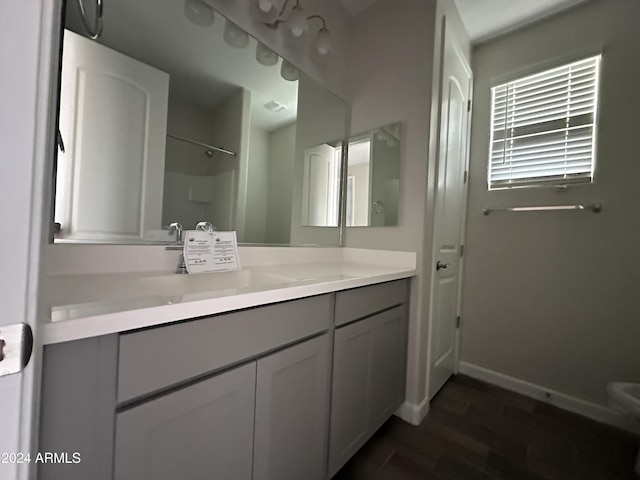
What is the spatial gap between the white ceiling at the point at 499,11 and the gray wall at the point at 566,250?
7 cm

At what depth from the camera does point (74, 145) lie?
0.88 metres

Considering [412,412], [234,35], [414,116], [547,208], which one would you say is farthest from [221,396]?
[547,208]

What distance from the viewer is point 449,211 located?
182 cm

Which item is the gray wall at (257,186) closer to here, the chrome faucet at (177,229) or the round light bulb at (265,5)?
the chrome faucet at (177,229)

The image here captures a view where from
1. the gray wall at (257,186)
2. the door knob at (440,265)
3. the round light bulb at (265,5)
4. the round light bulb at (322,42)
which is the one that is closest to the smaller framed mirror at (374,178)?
the door knob at (440,265)

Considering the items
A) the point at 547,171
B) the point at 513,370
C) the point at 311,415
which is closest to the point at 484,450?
the point at 513,370

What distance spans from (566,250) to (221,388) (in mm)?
2166

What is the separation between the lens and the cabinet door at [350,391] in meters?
1.03

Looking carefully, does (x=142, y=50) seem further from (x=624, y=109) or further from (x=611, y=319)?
(x=611, y=319)

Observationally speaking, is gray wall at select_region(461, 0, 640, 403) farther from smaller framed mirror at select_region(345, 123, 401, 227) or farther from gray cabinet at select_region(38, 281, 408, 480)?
gray cabinet at select_region(38, 281, 408, 480)

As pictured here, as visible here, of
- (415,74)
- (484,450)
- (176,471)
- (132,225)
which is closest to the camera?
(176,471)

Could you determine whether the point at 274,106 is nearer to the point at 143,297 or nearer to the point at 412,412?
the point at 143,297

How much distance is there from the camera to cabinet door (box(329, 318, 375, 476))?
3.37 feet

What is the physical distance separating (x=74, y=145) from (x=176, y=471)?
1.03 metres
